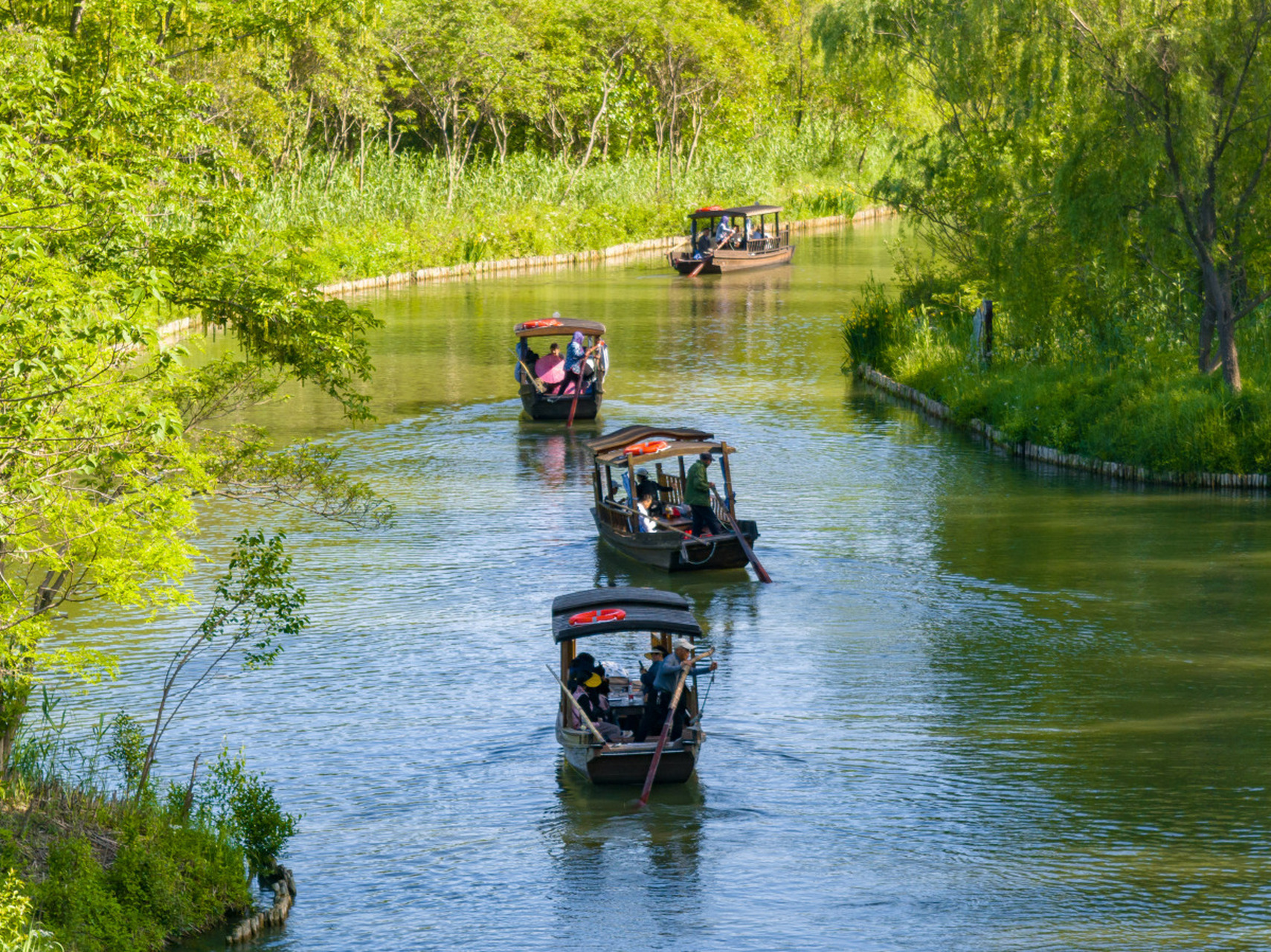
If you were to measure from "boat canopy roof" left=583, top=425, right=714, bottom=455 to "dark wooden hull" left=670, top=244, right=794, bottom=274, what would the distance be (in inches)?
1600

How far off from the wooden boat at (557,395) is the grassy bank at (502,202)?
14169 mm

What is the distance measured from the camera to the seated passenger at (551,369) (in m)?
39.6

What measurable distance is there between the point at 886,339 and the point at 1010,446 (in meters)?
10.0

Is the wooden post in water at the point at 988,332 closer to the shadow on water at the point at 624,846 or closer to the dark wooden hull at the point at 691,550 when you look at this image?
the dark wooden hull at the point at 691,550

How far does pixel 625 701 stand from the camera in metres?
18.5

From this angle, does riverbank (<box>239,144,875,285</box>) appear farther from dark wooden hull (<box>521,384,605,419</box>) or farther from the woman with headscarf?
dark wooden hull (<box>521,384,605,419</box>)

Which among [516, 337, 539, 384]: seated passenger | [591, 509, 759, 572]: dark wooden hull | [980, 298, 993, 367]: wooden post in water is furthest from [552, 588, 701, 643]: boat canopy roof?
[980, 298, 993, 367]: wooden post in water

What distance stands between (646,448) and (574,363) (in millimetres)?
13655

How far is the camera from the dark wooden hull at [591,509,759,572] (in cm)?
2567

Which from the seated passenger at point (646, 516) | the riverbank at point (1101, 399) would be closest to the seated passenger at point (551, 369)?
the riverbank at point (1101, 399)

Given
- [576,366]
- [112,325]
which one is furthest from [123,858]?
[576,366]

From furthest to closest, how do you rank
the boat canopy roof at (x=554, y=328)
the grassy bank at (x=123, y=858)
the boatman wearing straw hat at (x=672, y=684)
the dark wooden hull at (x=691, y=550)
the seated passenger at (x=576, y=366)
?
the seated passenger at (x=576, y=366), the boat canopy roof at (x=554, y=328), the dark wooden hull at (x=691, y=550), the boatman wearing straw hat at (x=672, y=684), the grassy bank at (x=123, y=858)

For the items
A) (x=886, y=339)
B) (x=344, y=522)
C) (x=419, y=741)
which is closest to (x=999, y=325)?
(x=886, y=339)

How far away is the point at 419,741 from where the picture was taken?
19.2 meters
